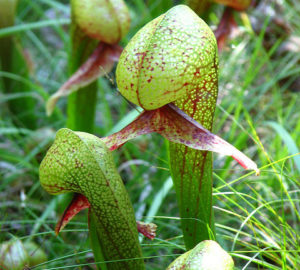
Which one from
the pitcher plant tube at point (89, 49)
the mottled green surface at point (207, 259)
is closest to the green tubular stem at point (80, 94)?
the pitcher plant tube at point (89, 49)

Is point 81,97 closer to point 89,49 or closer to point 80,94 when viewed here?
point 80,94

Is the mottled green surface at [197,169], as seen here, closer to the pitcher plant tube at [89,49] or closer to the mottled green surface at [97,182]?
the mottled green surface at [97,182]

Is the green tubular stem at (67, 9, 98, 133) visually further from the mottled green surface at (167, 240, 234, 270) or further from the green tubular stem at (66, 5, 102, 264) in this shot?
the mottled green surface at (167, 240, 234, 270)

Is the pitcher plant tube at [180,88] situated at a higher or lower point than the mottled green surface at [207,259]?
higher

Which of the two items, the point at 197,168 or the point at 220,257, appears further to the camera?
the point at 197,168

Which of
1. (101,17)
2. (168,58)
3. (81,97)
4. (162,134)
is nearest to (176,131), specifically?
(162,134)

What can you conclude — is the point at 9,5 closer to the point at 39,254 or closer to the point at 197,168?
the point at 39,254

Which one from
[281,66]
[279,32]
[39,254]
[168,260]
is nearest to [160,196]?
[168,260]
